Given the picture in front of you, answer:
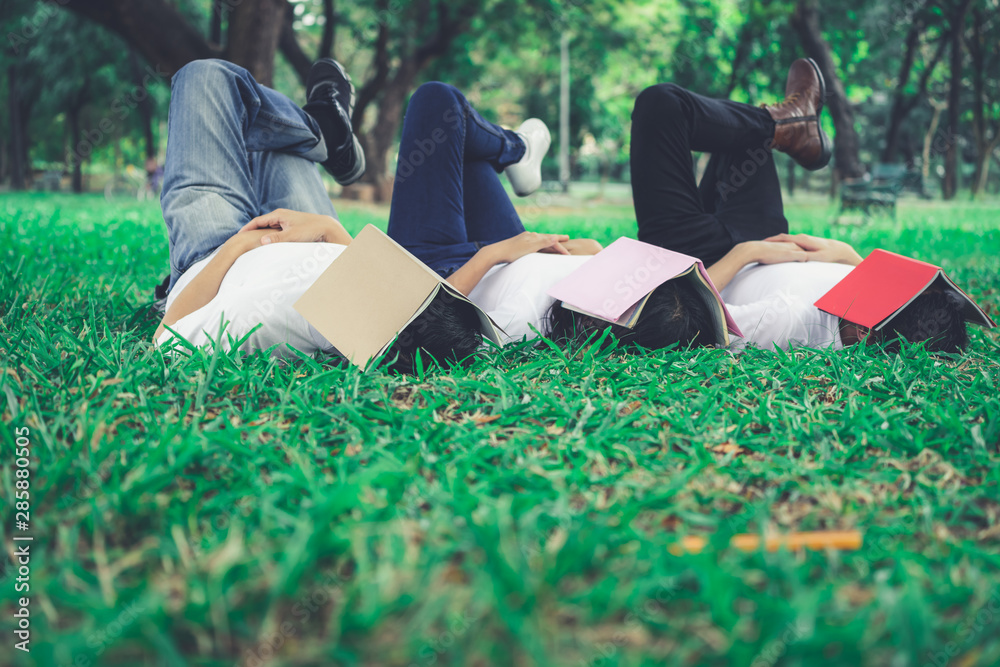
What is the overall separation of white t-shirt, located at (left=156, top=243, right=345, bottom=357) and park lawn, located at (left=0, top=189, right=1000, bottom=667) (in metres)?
0.13

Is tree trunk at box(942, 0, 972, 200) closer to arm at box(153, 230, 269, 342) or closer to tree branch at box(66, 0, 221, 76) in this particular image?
tree branch at box(66, 0, 221, 76)

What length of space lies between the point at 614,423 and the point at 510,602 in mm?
774

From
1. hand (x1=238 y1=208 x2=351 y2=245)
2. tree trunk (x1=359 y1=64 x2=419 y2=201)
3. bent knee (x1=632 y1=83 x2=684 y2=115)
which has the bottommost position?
hand (x1=238 y1=208 x2=351 y2=245)

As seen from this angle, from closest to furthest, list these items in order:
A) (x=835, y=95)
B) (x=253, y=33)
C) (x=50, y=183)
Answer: (x=253, y=33)
(x=835, y=95)
(x=50, y=183)

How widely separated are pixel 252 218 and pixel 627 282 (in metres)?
1.50

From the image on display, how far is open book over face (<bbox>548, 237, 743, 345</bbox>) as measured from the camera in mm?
2090

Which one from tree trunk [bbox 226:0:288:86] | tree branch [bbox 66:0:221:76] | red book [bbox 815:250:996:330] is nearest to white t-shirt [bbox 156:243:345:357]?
red book [bbox 815:250:996:330]

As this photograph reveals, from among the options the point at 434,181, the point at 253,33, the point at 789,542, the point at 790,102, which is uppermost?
the point at 253,33

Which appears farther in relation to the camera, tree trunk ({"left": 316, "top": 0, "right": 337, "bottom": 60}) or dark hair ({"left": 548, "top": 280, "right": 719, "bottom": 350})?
tree trunk ({"left": 316, "top": 0, "right": 337, "bottom": 60})

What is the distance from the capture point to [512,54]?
1500 centimetres

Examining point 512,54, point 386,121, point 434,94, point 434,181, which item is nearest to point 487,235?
point 434,181

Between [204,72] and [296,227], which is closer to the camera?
[296,227]

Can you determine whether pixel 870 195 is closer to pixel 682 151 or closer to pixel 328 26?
pixel 682 151

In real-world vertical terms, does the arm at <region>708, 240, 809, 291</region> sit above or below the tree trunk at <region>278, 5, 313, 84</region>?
below
